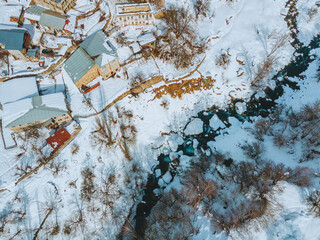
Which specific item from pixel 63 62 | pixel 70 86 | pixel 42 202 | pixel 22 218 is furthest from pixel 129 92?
pixel 22 218

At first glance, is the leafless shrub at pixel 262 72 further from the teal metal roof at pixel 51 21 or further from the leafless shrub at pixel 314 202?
the teal metal roof at pixel 51 21

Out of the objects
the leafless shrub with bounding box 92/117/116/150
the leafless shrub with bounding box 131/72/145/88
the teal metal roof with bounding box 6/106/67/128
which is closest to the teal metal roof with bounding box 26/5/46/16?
the teal metal roof with bounding box 6/106/67/128

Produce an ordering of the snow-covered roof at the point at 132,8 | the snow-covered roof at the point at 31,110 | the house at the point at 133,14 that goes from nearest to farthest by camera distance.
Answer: the snow-covered roof at the point at 31,110
the house at the point at 133,14
the snow-covered roof at the point at 132,8

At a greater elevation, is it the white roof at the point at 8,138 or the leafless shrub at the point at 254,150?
the leafless shrub at the point at 254,150

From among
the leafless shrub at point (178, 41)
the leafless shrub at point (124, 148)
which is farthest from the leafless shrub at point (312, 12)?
the leafless shrub at point (124, 148)

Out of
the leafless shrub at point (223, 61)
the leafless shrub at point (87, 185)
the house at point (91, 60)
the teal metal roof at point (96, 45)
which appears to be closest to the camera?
the leafless shrub at point (87, 185)

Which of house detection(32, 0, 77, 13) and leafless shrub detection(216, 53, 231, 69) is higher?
house detection(32, 0, 77, 13)

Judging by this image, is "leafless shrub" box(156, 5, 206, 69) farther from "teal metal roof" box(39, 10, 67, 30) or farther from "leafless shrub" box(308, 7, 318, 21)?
"leafless shrub" box(308, 7, 318, 21)
